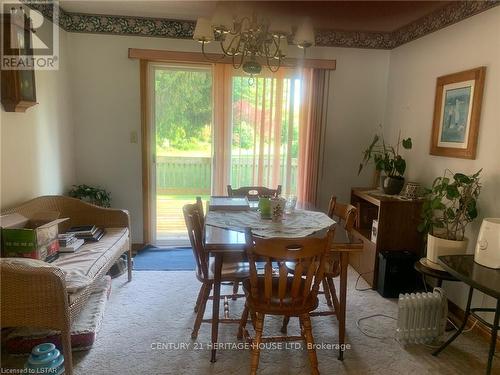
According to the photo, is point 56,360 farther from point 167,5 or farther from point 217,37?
point 167,5

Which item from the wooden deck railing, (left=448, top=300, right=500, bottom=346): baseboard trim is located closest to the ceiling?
the wooden deck railing

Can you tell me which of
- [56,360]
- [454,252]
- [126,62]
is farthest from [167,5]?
[454,252]

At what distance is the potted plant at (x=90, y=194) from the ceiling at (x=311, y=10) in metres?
1.68

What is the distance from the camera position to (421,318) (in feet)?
7.23

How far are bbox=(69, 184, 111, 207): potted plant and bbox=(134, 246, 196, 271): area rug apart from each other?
2.20ft

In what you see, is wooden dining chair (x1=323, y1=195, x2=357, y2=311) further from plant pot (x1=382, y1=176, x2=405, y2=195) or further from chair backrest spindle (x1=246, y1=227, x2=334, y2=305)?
plant pot (x1=382, y1=176, x2=405, y2=195)

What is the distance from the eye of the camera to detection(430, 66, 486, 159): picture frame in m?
2.43

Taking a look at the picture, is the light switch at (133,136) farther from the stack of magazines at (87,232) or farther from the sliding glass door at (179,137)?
the stack of magazines at (87,232)

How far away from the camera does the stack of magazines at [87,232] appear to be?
8.66ft

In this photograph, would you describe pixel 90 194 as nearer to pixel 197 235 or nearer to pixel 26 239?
pixel 26 239

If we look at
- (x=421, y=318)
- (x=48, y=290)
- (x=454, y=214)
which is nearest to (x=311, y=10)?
(x=454, y=214)

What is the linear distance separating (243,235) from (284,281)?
0.39 meters

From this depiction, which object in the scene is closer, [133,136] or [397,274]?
[397,274]

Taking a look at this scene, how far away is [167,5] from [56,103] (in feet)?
4.35
